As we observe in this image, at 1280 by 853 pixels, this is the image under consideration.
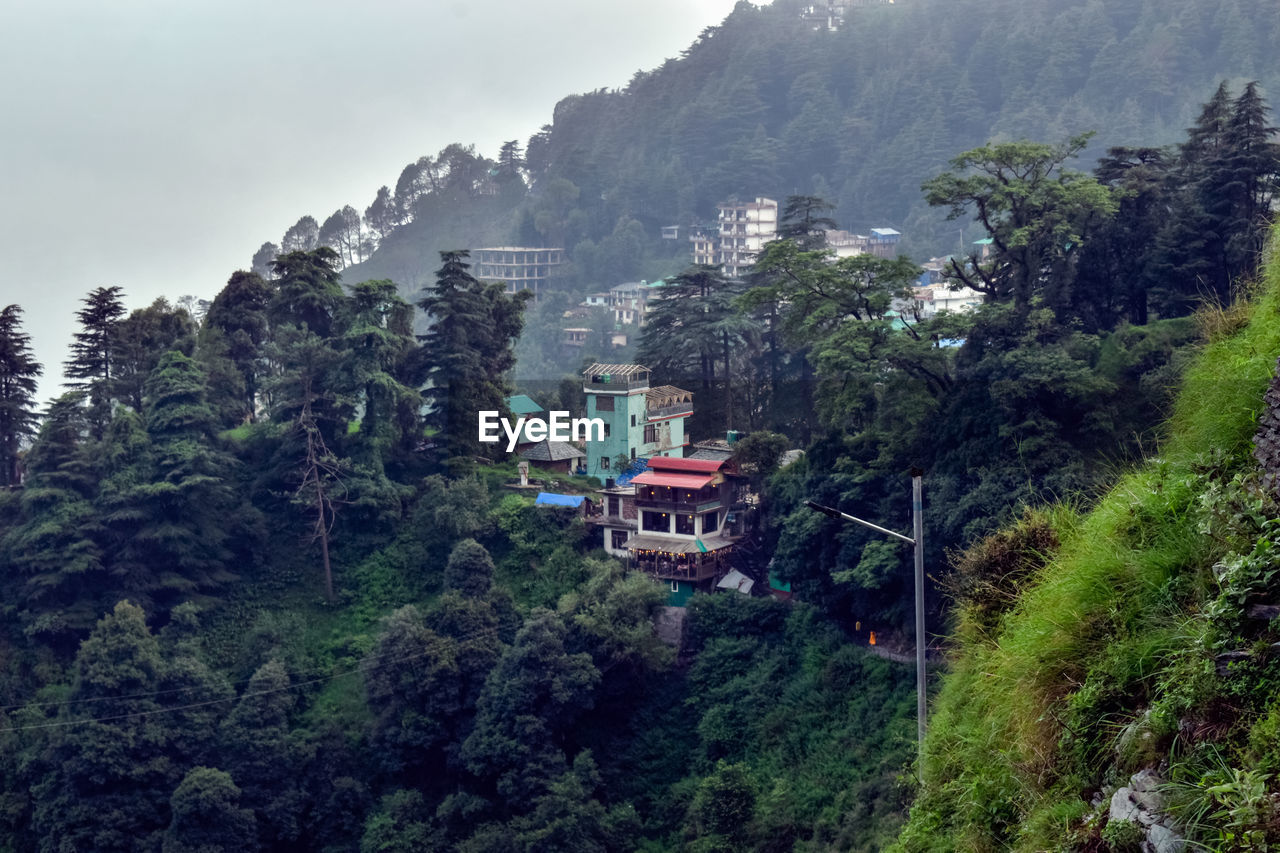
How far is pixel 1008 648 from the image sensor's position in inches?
239

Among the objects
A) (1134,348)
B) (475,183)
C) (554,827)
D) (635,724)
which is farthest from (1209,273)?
(475,183)

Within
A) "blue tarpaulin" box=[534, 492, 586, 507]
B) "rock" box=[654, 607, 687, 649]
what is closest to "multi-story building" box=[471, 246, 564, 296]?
"blue tarpaulin" box=[534, 492, 586, 507]

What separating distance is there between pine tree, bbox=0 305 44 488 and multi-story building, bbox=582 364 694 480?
35.8ft

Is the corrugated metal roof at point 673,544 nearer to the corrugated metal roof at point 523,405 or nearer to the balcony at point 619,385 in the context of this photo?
the balcony at point 619,385

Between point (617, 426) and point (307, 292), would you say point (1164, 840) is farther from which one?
point (307, 292)

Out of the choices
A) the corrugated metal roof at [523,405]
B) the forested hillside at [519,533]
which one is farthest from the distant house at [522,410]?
the forested hillside at [519,533]

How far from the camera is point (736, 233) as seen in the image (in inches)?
2136

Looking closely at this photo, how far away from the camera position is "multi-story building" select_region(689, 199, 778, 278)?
177 ft

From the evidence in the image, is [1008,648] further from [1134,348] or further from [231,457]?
[231,457]

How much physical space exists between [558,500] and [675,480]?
245cm

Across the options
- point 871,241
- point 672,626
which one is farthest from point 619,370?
point 871,241

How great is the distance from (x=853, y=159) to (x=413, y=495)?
39.1 meters

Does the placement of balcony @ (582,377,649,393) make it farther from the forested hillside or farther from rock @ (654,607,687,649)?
rock @ (654,607,687,649)

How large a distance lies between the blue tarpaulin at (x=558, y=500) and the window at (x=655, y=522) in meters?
1.33
